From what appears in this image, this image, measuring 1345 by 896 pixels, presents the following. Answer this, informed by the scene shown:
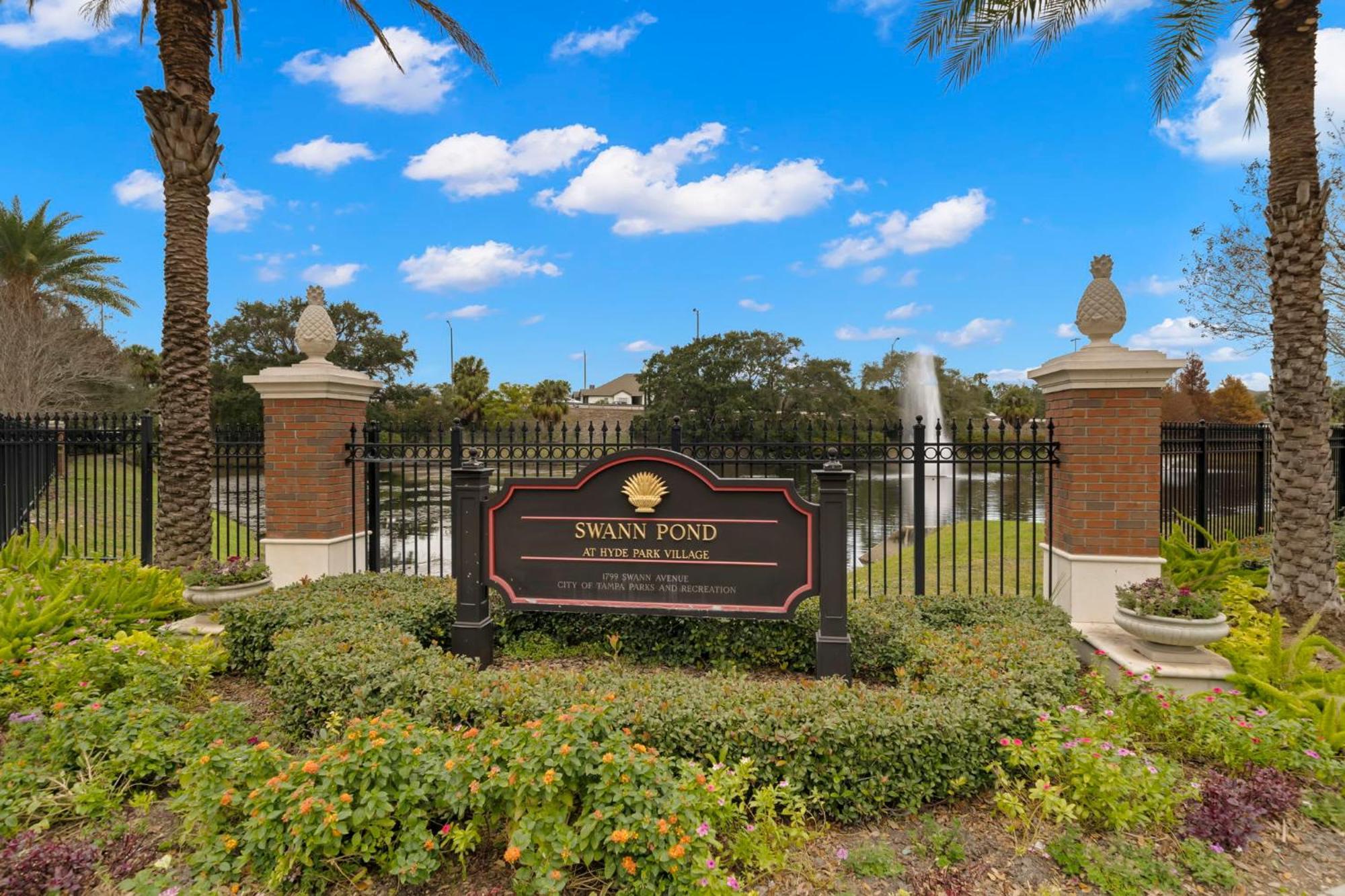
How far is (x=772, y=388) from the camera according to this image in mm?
45344

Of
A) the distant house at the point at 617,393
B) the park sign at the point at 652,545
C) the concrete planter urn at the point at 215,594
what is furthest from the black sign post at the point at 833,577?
the distant house at the point at 617,393

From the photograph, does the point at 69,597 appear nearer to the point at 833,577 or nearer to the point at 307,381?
the point at 307,381

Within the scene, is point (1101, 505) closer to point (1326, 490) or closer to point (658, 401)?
point (1326, 490)

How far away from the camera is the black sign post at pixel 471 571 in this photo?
5.26 m

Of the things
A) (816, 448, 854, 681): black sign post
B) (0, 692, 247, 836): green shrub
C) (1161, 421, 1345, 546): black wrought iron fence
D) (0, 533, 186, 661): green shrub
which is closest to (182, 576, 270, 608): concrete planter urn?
(0, 533, 186, 661): green shrub

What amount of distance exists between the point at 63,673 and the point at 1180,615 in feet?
24.7

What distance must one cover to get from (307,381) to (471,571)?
2886 millimetres

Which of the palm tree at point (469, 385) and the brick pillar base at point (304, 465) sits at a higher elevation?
the palm tree at point (469, 385)

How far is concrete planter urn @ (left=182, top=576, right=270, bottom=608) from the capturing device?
6.01 metres

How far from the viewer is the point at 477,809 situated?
3.03m

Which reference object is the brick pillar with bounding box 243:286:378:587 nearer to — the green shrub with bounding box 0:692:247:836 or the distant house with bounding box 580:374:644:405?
the green shrub with bounding box 0:692:247:836

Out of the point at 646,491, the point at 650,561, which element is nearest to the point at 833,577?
the point at 650,561

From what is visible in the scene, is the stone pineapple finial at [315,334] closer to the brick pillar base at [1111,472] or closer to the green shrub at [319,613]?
the green shrub at [319,613]

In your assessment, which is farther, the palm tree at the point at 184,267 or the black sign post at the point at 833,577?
the palm tree at the point at 184,267
